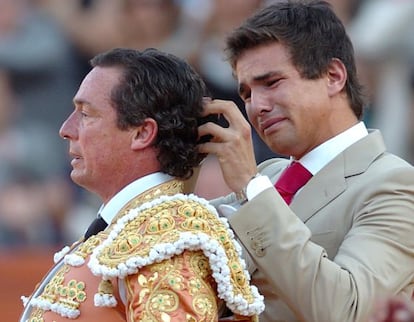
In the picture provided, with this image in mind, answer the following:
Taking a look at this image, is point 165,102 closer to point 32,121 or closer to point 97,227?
point 97,227

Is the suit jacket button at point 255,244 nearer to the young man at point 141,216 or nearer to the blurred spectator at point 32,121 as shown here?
the young man at point 141,216

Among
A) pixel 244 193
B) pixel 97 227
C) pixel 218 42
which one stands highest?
pixel 218 42

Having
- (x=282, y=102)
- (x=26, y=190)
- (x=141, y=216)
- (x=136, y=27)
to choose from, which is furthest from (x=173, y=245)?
(x=136, y=27)

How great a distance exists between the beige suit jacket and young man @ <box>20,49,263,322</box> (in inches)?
5.7

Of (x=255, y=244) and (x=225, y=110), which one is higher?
(x=225, y=110)

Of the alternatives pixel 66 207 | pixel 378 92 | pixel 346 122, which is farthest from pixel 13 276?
pixel 346 122

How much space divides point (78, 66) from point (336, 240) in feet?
12.7

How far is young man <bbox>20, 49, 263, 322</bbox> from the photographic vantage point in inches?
113

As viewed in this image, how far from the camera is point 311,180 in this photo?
3463mm

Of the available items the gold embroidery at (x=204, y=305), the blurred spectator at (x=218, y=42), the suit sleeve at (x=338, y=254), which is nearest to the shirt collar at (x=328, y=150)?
the suit sleeve at (x=338, y=254)

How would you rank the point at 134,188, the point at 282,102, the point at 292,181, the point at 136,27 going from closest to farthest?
1. the point at 134,188
2. the point at 282,102
3. the point at 292,181
4. the point at 136,27

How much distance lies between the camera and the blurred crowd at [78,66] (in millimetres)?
6648

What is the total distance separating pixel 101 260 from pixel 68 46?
4.26m

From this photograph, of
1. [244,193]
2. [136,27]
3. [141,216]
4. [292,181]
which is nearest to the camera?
[141,216]
